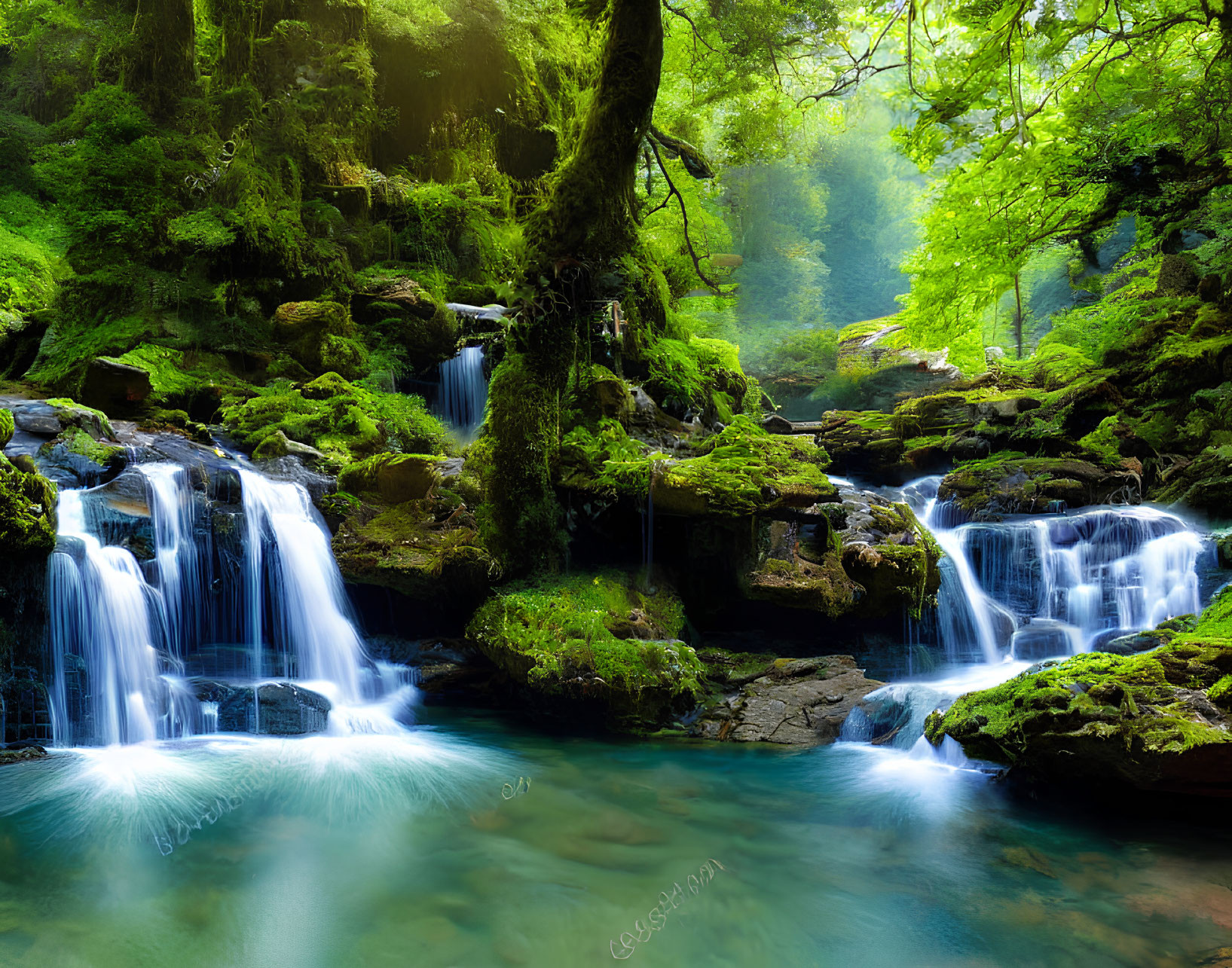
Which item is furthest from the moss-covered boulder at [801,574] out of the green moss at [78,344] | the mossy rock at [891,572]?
the green moss at [78,344]

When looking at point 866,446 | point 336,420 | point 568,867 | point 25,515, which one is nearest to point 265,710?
point 25,515

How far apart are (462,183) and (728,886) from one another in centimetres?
1473

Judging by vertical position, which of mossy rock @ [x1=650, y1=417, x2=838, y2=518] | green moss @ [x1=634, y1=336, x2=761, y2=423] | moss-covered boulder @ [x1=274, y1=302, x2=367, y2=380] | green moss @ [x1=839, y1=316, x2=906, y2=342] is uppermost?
green moss @ [x1=839, y1=316, x2=906, y2=342]

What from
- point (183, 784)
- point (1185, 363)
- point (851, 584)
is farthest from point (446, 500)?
point (1185, 363)

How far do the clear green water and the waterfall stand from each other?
3.82 meters

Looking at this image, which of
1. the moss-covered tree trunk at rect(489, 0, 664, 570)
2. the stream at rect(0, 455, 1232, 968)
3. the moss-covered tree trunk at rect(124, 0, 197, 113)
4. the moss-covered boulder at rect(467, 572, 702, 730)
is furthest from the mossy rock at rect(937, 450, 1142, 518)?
the moss-covered tree trunk at rect(124, 0, 197, 113)

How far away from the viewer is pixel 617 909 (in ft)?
11.6

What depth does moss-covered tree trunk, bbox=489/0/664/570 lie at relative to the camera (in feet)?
22.5

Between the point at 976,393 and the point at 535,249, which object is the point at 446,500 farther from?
the point at 976,393

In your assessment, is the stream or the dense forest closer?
the stream

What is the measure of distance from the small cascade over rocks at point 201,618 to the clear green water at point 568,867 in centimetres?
56

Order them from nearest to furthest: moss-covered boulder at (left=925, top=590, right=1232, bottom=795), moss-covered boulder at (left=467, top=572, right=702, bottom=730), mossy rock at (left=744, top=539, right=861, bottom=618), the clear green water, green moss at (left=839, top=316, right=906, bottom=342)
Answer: the clear green water → moss-covered boulder at (left=925, top=590, right=1232, bottom=795) → moss-covered boulder at (left=467, top=572, right=702, bottom=730) → mossy rock at (left=744, top=539, right=861, bottom=618) → green moss at (left=839, top=316, right=906, bottom=342)

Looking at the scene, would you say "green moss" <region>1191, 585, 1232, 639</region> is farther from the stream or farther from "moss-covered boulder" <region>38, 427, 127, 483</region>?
"moss-covered boulder" <region>38, 427, 127, 483</region>

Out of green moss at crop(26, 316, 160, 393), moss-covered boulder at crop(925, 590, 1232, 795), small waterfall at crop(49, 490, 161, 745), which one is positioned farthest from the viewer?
green moss at crop(26, 316, 160, 393)
